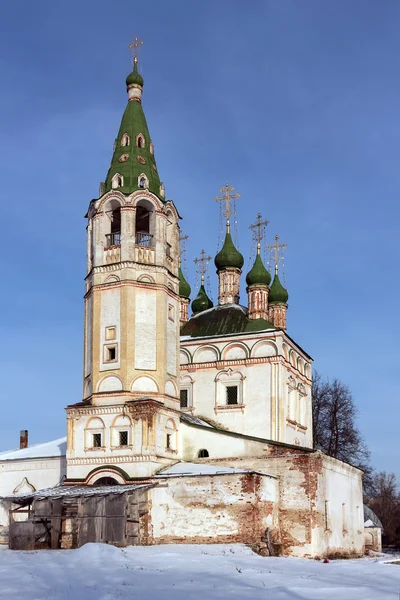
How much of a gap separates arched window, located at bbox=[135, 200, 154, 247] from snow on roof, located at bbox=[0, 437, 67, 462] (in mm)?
8238

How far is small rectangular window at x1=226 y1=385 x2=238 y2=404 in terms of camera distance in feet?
100.0

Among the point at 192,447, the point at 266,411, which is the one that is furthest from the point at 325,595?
the point at 266,411

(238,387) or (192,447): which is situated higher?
(238,387)

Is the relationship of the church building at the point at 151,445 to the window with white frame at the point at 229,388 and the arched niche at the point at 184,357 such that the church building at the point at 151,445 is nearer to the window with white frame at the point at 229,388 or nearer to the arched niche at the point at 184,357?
the window with white frame at the point at 229,388

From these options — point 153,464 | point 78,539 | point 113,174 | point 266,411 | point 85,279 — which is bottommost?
point 78,539

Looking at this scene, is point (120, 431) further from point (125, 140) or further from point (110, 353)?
point (125, 140)

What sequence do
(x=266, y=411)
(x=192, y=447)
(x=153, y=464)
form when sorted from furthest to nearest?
(x=266, y=411), (x=192, y=447), (x=153, y=464)

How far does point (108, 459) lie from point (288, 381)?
33.0 feet

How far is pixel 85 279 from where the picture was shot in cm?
2600

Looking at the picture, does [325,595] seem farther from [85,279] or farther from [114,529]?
[85,279]

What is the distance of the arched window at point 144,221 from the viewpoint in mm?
25547

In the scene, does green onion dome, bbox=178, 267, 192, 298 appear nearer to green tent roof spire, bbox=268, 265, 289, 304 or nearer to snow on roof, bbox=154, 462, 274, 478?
green tent roof spire, bbox=268, 265, 289, 304

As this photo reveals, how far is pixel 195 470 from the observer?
892 inches

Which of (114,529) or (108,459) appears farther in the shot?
(108,459)
